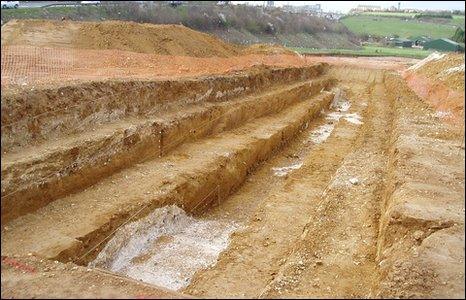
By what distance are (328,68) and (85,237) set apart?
38244mm

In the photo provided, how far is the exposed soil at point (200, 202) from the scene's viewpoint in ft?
25.1

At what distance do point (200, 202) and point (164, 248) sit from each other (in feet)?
8.68

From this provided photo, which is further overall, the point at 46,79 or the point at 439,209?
the point at 46,79

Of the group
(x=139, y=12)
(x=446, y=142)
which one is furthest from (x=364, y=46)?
(x=446, y=142)

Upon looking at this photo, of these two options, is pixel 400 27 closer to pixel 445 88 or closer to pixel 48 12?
pixel 445 88

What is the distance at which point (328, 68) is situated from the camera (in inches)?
1710

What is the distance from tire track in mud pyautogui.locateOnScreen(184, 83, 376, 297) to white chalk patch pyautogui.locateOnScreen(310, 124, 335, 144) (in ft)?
5.23

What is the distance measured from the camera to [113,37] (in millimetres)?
21297

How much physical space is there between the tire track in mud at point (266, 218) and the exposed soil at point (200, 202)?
0.05 m

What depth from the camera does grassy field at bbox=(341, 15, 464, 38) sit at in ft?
168

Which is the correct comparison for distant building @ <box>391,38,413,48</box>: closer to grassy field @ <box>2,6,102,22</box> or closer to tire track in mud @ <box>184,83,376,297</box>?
grassy field @ <box>2,6,102,22</box>

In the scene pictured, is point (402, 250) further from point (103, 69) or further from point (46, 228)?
point (103, 69)

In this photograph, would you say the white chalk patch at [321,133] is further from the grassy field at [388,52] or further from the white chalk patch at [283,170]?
the grassy field at [388,52]

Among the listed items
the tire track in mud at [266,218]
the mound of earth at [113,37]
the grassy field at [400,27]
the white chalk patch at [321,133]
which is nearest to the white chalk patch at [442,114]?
the tire track in mud at [266,218]
